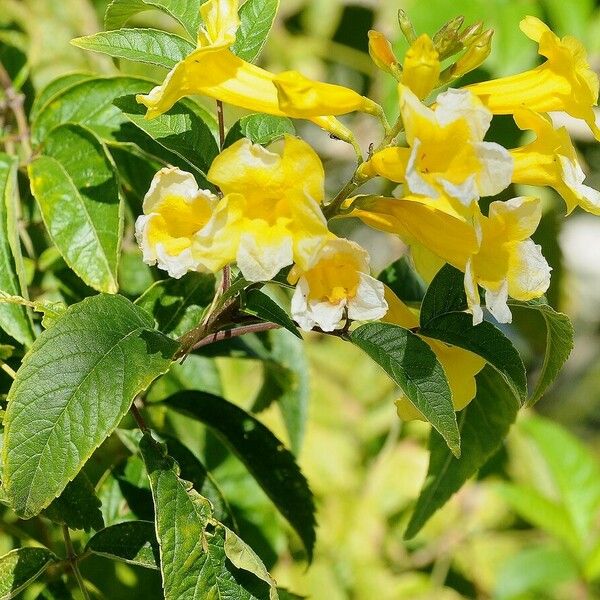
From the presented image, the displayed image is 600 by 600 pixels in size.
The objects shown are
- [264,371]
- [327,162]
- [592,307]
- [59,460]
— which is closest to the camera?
[59,460]

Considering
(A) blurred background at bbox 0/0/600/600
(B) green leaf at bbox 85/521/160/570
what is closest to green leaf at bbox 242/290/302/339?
(B) green leaf at bbox 85/521/160/570

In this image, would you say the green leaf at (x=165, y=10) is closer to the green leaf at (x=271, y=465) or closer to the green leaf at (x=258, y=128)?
the green leaf at (x=258, y=128)

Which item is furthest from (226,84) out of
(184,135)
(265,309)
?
(265,309)

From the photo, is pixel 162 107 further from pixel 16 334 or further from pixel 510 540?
pixel 510 540

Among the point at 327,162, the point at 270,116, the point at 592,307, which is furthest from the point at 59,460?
the point at 592,307

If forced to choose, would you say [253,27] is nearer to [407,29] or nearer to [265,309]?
[407,29]

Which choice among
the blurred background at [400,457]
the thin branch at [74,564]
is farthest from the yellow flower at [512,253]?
the blurred background at [400,457]
